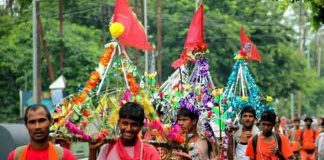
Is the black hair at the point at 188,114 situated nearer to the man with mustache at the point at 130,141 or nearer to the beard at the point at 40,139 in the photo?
the man with mustache at the point at 130,141

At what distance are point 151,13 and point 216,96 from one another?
37.2 metres

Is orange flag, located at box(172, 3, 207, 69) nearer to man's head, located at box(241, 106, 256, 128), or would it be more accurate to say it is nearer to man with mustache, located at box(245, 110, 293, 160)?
man's head, located at box(241, 106, 256, 128)

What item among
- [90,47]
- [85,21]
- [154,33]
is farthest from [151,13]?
[90,47]

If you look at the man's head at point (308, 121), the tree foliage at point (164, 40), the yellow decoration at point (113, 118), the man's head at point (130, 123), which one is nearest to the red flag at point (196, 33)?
the man's head at point (308, 121)

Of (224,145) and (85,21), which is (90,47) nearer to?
(85,21)

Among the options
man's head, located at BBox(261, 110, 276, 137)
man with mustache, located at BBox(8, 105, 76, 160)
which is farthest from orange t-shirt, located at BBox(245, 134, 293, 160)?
man with mustache, located at BBox(8, 105, 76, 160)

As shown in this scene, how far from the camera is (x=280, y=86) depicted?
48.7 meters

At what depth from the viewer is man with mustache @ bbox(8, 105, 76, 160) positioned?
5906mm

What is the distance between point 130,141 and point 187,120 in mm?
2527

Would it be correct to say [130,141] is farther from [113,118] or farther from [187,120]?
[187,120]

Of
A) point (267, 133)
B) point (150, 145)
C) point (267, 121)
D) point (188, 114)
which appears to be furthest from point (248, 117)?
point (150, 145)

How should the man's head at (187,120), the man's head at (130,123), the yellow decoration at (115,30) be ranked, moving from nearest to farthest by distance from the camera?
Answer: the man's head at (130,123)
the yellow decoration at (115,30)
the man's head at (187,120)

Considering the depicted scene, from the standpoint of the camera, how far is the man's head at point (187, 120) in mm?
8852

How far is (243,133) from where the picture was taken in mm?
11703
